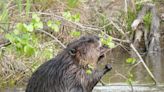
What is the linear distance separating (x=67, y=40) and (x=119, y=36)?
2.18 m

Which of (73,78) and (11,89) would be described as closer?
(73,78)

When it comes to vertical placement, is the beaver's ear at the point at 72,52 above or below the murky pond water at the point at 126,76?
above

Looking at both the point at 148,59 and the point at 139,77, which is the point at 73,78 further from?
the point at 148,59

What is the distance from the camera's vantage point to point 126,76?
9414 millimetres

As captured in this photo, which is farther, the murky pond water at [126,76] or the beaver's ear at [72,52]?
the murky pond water at [126,76]

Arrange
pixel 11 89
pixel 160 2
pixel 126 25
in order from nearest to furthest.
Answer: pixel 11 89 → pixel 126 25 → pixel 160 2

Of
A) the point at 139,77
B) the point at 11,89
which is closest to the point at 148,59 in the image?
the point at 139,77

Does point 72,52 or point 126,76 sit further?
point 126,76

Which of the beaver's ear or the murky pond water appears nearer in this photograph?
the beaver's ear

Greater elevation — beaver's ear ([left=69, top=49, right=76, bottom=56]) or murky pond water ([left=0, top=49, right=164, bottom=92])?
beaver's ear ([left=69, top=49, right=76, bottom=56])

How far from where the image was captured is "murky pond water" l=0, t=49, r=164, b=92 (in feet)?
27.9

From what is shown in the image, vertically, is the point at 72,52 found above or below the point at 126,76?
above

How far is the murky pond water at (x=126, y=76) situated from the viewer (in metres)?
8.49

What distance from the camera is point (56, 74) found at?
6.57 m
